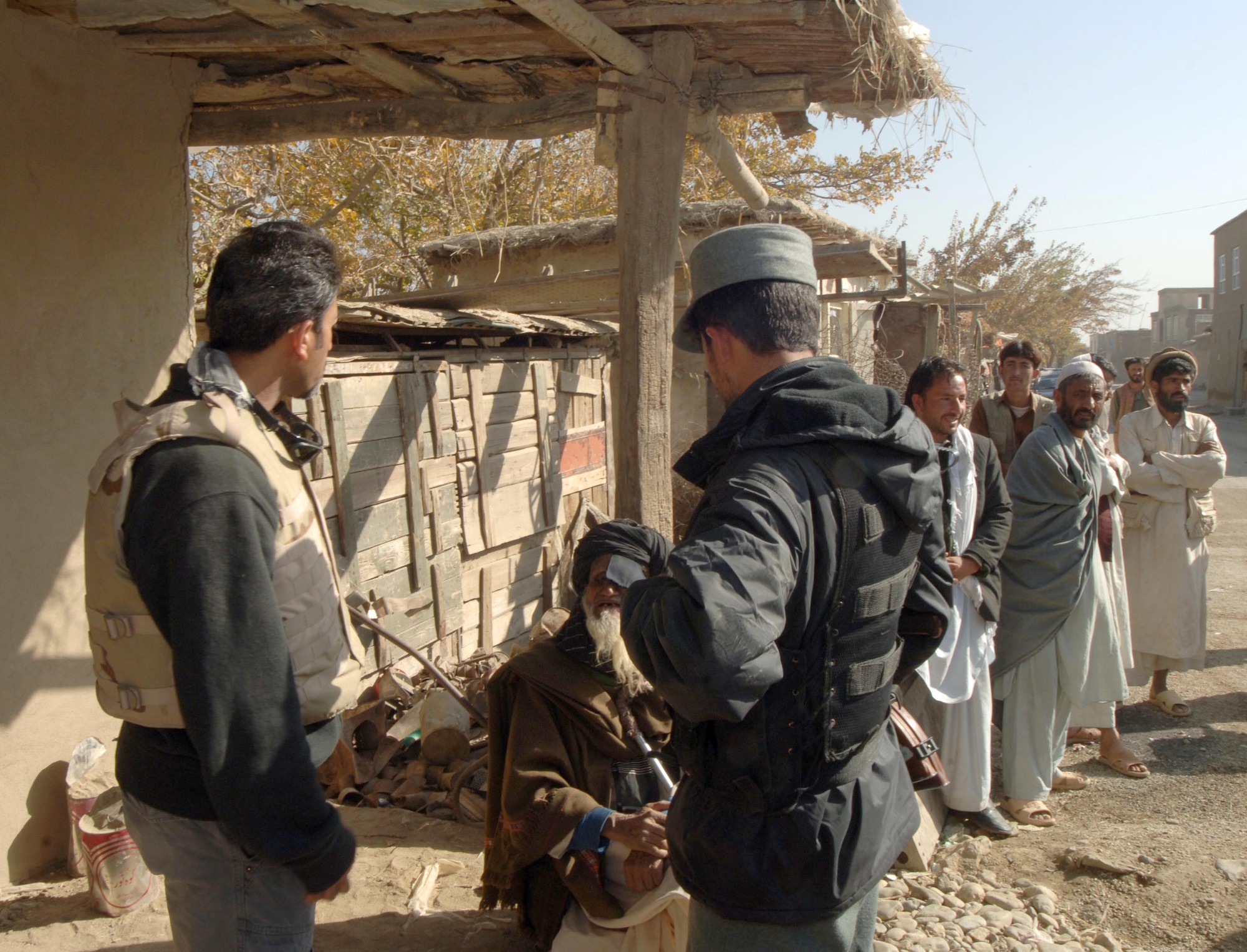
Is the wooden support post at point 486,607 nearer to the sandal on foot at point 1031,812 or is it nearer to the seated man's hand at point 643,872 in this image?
the sandal on foot at point 1031,812

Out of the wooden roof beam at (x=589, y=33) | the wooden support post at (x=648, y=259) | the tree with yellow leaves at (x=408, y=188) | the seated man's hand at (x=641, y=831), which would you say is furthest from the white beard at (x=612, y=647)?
the tree with yellow leaves at (x=408, y=188)

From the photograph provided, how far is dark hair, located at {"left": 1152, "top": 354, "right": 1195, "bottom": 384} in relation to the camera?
5.00m

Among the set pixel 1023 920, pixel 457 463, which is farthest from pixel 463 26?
pixel 1023 920

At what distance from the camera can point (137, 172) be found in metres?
3.58

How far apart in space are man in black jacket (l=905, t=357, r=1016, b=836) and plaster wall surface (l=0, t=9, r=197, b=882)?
314 centimetres

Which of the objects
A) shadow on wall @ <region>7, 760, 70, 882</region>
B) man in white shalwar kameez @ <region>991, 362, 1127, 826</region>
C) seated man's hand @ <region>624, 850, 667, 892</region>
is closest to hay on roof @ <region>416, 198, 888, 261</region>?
man in white shalwar kameez @ <region>991, 362, 1127, 826</region>

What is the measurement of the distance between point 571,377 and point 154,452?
5213mm

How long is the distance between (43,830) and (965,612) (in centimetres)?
367

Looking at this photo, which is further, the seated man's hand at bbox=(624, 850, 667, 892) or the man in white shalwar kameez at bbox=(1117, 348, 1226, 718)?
the man in white shalwar kameez at bbox=(1117, 348, 1226, 718)

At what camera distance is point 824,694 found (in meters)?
1.46

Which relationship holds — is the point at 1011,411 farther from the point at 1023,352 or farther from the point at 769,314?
the point at 769,314

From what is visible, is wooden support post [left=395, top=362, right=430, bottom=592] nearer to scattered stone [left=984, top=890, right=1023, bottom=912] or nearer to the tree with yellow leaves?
scattered stone [left=984, top=890, right=1023, bottom=912]

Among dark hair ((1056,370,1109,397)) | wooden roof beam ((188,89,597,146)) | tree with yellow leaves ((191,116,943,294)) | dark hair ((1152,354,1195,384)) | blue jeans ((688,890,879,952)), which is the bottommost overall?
blue jeans ((688,890,879,952))

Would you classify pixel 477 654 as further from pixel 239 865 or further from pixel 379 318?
pixel 239 865
